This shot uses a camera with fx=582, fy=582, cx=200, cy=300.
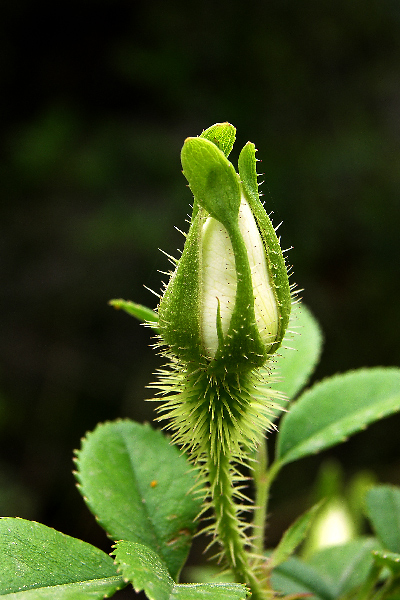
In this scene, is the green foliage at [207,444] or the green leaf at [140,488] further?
the green leaf at [140,488]

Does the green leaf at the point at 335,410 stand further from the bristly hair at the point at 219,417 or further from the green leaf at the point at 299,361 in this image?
the bristly hair at the point at 219,417

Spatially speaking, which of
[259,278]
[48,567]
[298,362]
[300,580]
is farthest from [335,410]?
[48,567]

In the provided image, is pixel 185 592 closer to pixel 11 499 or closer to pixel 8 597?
pixel 8 597

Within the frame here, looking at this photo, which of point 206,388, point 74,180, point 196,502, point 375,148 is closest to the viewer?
point 206,388

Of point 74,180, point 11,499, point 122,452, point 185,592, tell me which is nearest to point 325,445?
point 122,452

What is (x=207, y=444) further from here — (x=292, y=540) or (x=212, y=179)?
(x=212, y=179)

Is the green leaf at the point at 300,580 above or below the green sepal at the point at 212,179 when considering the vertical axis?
below

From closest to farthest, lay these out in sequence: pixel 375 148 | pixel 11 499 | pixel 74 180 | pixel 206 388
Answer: pixel 206 388 < pixel 11 499 < pixel 74 180 < pixel 375 148

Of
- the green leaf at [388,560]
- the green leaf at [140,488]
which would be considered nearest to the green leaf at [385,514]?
the green leaf at [388,560]
